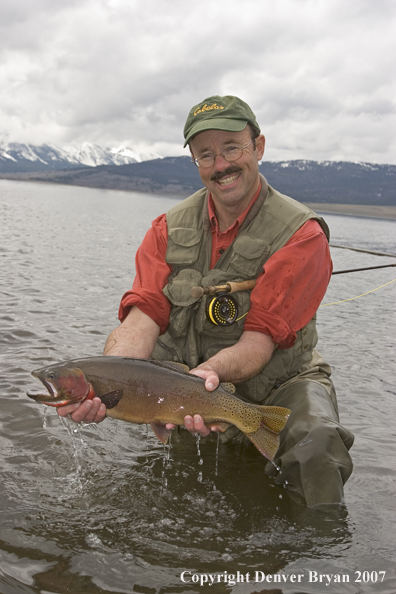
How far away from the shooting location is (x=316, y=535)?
4156 millimetres

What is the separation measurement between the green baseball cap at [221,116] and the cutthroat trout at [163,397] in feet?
7.10

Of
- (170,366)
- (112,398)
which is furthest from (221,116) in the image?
(112,398)

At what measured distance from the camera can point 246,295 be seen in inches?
190

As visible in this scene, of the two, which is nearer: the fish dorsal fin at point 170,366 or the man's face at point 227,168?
the fish dorsal fin at point 170,366

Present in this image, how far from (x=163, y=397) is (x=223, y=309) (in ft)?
3.98

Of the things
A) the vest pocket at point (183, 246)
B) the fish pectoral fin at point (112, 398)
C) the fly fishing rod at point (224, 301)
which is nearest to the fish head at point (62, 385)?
the fish pectoral fin at point (112, 398)

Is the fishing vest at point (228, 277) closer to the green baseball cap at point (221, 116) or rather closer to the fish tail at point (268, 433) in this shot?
the green baseball cap at point (221, 116)

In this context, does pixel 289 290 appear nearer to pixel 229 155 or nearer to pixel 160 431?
pixel 229 155

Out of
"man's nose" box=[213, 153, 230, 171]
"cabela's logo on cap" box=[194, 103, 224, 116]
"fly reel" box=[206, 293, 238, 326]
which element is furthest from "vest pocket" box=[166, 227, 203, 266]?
"cabela's logo on cap" box=[194, 103, 224, 116]

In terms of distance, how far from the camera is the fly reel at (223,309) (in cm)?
481

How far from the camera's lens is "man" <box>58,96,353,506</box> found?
4254 millimetres

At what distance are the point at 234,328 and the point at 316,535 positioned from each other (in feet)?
6.03

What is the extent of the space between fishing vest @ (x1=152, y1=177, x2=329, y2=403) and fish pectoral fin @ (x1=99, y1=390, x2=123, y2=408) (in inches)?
50.9

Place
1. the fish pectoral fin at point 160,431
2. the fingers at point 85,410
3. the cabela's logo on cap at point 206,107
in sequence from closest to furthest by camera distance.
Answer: the fingers at point 85,410 → the fish pectoral fin at point 160,431 → the cabela's logo on cap at point 206,107
